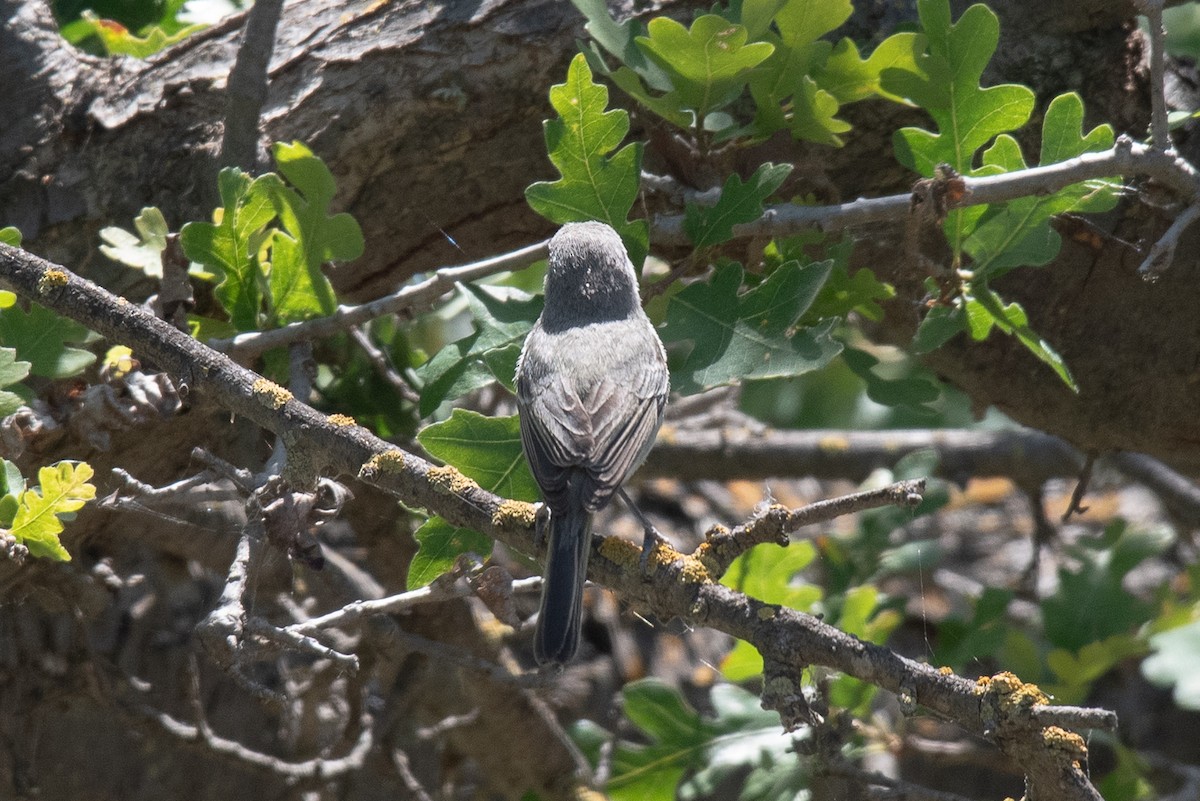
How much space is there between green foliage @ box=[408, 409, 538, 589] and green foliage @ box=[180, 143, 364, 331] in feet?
1.65

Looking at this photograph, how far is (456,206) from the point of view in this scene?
134 inches

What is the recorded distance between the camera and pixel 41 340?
266 cm

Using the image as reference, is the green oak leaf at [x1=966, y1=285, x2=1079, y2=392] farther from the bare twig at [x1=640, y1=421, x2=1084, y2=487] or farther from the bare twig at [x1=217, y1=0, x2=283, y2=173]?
the bare twig at [x1=217, y1=0, x2=283, y2=173]

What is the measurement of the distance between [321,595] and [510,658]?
80 cm

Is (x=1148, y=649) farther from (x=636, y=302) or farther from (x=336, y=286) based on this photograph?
(x=336, y=286)

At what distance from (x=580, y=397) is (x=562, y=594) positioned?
66 cm

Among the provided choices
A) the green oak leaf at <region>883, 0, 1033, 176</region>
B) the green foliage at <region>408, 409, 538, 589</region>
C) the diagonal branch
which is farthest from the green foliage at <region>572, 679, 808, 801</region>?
the green oak leaf at <region>883, 0, 1033, 176</region>

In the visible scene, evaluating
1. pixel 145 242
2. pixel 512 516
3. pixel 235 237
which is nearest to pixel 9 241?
pixel 145 242

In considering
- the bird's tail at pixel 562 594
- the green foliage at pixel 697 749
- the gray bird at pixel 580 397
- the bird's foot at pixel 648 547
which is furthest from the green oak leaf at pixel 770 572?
the bird's tail at pixel 562 594

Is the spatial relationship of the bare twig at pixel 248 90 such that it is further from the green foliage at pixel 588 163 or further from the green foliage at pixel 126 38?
the green foliage at pixel 588 163

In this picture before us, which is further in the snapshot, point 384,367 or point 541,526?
point 384,367

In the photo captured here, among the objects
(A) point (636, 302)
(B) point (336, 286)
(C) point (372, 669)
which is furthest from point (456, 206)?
(C) point (372, 669)

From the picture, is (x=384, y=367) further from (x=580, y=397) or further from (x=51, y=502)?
(x=51, y=502)

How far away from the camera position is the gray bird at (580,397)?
239 centimetres
